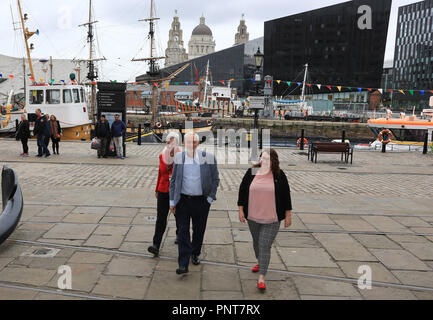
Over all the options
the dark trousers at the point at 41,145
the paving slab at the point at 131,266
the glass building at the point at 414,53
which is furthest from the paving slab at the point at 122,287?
the glass building at the point at 414,53

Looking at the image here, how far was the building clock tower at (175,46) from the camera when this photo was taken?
17225 cm

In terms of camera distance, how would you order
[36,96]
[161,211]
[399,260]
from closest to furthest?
[161,211]
[399,260]
[36,96]

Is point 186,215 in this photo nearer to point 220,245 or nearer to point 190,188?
point 190,188

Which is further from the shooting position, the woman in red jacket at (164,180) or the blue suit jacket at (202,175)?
the woman in red jacket at (164,180)

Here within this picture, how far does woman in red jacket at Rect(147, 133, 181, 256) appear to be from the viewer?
15.9 ft

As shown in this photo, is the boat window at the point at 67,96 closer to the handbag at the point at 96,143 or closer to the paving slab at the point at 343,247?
the handbag at the point at 96,143

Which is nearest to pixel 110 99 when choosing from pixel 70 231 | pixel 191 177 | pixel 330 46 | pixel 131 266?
pixel 70 231

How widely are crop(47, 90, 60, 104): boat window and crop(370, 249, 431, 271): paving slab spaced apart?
20795mm

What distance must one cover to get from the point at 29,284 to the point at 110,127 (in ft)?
33.8

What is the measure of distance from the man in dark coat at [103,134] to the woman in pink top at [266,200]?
9917 millimetres

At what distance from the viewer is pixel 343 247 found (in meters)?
5.63

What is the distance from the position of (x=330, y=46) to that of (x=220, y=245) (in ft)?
217

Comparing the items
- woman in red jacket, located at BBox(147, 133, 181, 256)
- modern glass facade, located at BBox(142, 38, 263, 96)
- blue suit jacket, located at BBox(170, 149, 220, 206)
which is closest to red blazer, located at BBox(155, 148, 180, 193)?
woman in red jacket, located at BBox(147, 133, 181, 256)

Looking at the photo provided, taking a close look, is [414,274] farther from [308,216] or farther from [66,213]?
[66,213]
